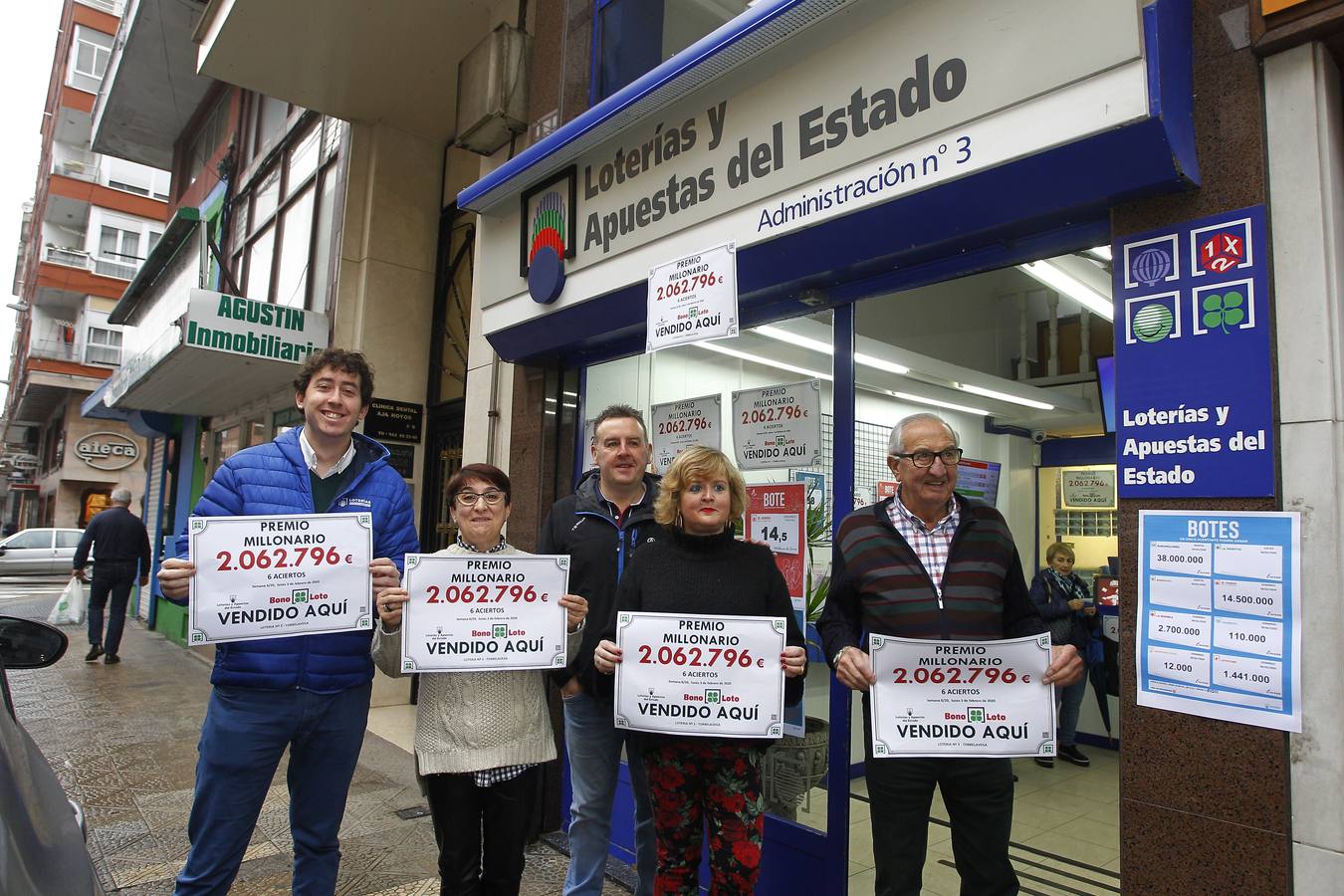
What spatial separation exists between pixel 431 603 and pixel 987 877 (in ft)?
6.34

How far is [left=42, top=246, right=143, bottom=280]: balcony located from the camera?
105ft

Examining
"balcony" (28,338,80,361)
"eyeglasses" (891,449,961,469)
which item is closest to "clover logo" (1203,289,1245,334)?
"eyeglasses" (891,449,961,469)

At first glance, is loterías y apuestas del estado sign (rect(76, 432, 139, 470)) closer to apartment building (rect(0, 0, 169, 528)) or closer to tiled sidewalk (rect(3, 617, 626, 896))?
apartment building (rect(0, 0, 169, 528))

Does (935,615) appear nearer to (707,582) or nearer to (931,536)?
(931,536)

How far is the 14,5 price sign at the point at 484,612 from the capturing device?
2.58 metres

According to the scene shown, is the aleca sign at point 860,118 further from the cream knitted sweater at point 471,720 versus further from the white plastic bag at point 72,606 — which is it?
the white plastic bag at point 72,606

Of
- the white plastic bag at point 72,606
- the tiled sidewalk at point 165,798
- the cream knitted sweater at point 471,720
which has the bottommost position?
the tiled sidewalk at point 165,798

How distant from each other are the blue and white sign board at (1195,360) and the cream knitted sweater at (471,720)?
2.03 m

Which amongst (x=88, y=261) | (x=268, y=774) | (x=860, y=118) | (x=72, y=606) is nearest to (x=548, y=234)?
(x=860, y=118)

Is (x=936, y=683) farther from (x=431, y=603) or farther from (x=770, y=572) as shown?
(x=431, y=603)

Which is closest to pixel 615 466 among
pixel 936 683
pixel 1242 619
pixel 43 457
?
pixel 936 683

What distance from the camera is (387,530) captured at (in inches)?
111

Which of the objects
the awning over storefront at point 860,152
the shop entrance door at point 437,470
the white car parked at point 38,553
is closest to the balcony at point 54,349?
the white car parked at point 38,553

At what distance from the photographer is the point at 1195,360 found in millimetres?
2117
